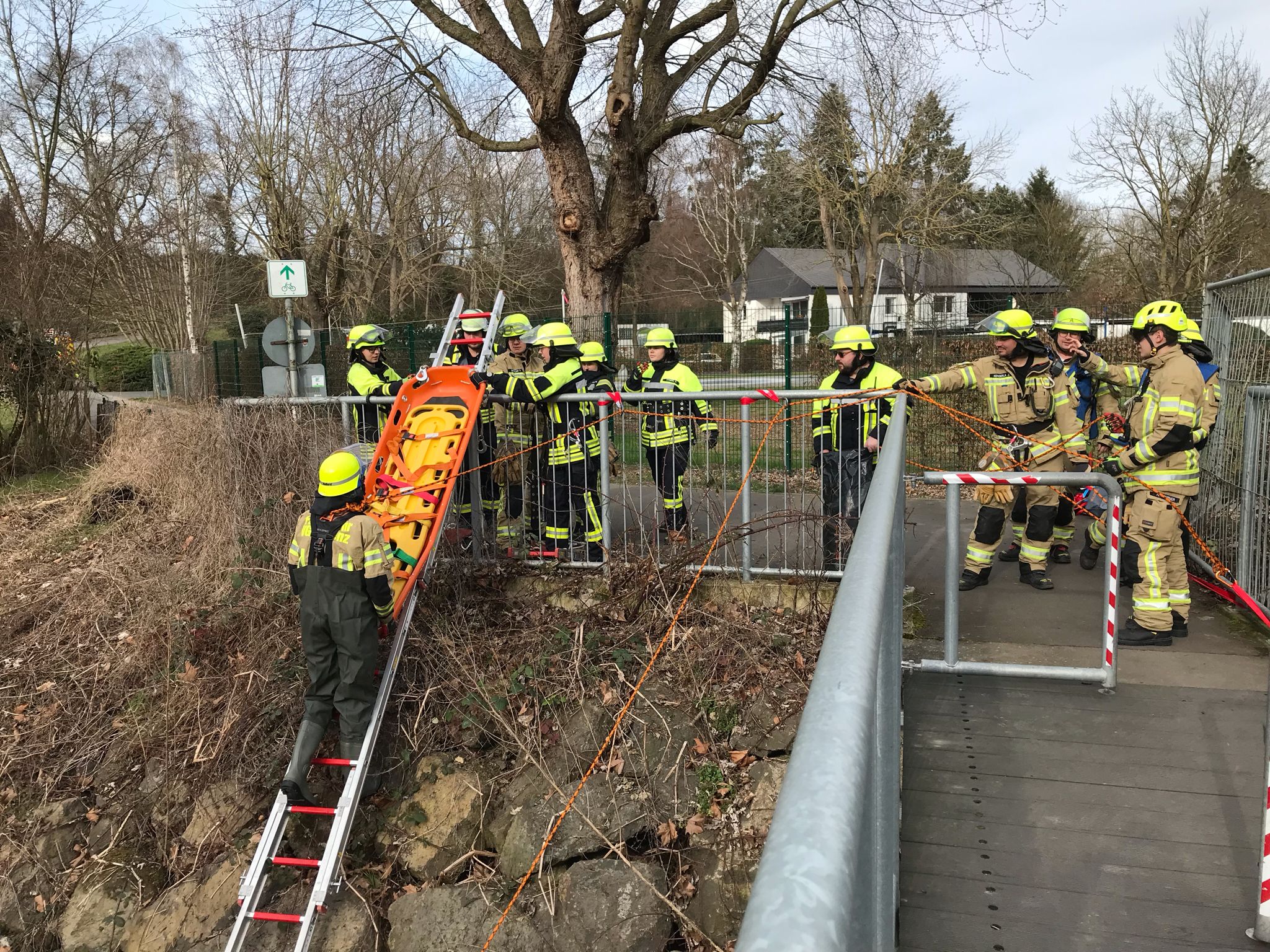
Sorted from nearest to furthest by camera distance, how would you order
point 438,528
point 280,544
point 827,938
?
point 827,938 < point 438,528 < point 280,544

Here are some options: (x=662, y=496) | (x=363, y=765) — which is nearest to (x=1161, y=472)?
(x=662, y=496)

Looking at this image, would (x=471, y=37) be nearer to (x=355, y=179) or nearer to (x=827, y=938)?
(x=827, y=938)

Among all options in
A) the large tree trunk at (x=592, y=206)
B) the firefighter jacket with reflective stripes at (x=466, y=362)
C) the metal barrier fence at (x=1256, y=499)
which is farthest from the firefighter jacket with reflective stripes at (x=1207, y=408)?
the large tree trunk at (x=592, y=206)

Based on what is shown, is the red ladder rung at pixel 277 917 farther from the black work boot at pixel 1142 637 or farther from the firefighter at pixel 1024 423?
the black work boot at pixel 1142 637

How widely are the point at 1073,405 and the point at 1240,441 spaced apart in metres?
1.12

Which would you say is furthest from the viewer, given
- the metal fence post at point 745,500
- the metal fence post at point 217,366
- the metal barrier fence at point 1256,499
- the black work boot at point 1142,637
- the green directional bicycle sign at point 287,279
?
the metal fence post at point 217,366

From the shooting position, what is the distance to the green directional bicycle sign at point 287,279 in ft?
31.6

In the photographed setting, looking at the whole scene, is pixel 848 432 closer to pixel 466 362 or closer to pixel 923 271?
pixel 466 362

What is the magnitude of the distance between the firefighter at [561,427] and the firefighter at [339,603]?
1560 millimetres

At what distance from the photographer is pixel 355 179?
79.0ft

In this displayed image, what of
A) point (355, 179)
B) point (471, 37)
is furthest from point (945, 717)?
point (355, 179)

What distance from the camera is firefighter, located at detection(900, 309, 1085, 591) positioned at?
6.34 m

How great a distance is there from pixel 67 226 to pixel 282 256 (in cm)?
725

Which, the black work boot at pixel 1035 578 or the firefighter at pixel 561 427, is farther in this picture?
the firefighter at pixel 561 427
